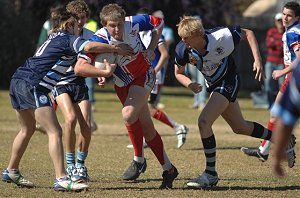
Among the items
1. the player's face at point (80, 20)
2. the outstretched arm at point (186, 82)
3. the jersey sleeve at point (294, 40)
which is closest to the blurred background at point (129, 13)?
the jersey sleeve at point (294, 40)

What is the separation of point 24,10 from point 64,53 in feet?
73.1

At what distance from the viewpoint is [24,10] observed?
30172 mm

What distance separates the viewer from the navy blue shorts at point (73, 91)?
9.14 m

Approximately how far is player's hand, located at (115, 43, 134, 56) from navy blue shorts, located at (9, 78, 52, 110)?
0.84 m

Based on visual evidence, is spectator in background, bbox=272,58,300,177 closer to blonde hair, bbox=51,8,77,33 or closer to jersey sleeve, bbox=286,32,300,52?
blonde hair, bbox=51,8,77,33

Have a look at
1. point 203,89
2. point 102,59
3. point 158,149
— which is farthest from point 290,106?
point 203,89

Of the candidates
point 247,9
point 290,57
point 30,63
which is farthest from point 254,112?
point 247,9

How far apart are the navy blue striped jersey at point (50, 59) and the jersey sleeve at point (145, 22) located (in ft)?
2.68

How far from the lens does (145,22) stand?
9109mm

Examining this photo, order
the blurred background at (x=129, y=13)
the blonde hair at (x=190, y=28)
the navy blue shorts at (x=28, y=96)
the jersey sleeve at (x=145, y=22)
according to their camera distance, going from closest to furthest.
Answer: the navy blue shorts at (x=28, y=96), the blonde hair at (x=190, y=28), the jersey sleeve at (x=145, y=22), the blurred background at (x=129, y=13)

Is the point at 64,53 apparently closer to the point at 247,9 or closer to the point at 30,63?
the point at 30,63

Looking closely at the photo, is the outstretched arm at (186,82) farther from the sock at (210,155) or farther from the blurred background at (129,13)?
Result: the blurred background at (129,13)

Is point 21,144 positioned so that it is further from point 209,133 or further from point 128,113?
point 209,133

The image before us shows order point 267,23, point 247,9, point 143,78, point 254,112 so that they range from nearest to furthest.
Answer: point 143,78 → point 254,112 → point 267,23 → point 247,9
